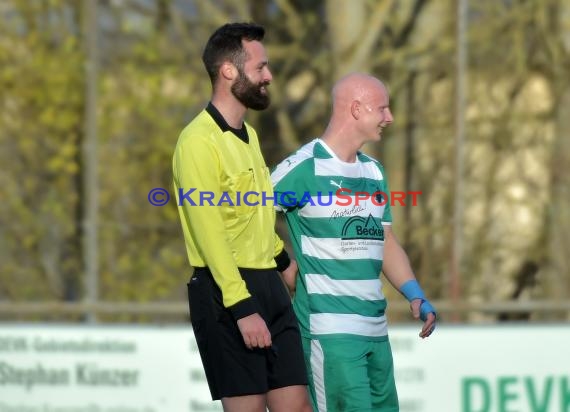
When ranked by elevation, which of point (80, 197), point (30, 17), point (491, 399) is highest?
point (30, 17)

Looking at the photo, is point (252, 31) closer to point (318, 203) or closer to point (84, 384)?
point (318, 203)

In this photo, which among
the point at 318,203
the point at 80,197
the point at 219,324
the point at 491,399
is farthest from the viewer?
the point at 80,197

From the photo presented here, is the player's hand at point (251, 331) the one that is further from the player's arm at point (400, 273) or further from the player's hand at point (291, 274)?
the player's arm at point (400, 273)

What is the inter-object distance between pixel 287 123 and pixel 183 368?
119 inches

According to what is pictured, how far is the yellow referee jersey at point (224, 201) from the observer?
4121mm

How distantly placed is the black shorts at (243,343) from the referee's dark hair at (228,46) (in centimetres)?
68

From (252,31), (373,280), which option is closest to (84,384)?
(373,280)

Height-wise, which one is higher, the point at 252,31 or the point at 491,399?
the point at 252,31

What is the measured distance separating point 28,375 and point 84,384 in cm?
31

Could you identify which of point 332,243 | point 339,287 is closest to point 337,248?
point 332,243

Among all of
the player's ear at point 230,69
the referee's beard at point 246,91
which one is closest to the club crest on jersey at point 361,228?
the referee's beard at point 246,91

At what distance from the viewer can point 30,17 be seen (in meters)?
10.0

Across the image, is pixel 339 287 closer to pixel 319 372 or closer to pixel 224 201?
pixel 319 372

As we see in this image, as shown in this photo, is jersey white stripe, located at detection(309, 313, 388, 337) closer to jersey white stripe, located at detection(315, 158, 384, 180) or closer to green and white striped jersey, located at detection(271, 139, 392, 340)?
green and white striped jersey, located at detection(271, 139, 392, 340)
